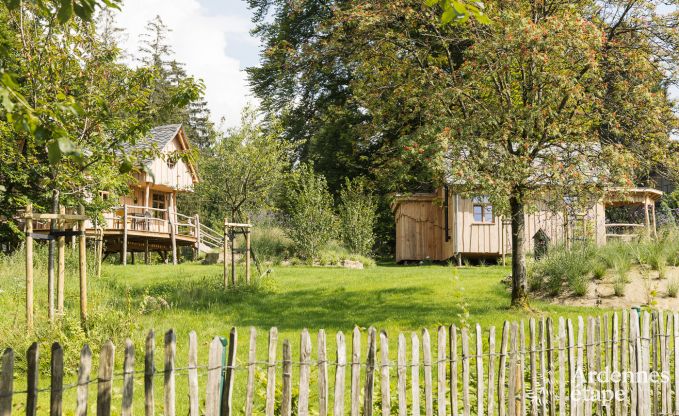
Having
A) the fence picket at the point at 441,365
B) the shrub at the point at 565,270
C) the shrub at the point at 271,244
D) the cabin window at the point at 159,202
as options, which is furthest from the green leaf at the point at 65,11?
the cabin window at the point at 159,202

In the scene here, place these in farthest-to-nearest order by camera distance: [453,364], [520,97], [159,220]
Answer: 1. [159,220]
2. [520,97]
3. [453,364]

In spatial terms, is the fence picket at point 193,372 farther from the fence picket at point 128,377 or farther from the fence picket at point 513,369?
the fence picket at point 513,369

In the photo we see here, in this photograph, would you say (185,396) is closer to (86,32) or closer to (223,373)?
(223,373)

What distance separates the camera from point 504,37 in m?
11.8

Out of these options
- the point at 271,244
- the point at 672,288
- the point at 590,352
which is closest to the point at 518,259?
the point at 672,288

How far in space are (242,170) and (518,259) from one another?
18.3 metres

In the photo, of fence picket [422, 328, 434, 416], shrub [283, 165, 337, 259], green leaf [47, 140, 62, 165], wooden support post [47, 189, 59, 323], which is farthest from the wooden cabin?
green leaf [47, 140, 62, 165]

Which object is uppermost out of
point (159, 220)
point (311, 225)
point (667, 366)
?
point (159, 220)

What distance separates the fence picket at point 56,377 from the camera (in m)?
2.91

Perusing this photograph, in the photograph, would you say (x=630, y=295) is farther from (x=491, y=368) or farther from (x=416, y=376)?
(x=416, y=376)

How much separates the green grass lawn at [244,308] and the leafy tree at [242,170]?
1135cm

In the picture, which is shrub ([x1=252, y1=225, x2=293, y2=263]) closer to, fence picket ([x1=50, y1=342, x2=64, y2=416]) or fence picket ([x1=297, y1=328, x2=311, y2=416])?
fence picket ([x1=297, y1=328, x2=311, y2=416])

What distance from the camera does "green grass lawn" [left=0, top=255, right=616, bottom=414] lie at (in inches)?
348

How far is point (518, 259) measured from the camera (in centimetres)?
1330
